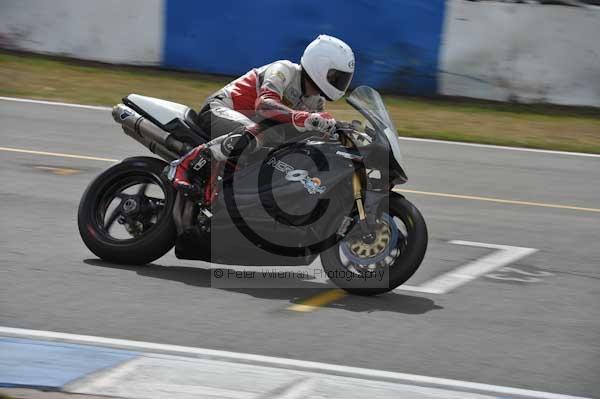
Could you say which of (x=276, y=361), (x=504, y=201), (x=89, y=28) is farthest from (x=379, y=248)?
(x=89, y=28)

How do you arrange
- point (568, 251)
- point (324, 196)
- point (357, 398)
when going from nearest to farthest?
1. point (357, 398)
2. point (324, 196)
3. point (568, 251)

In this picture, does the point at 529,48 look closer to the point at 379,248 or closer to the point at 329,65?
the point at 329,65

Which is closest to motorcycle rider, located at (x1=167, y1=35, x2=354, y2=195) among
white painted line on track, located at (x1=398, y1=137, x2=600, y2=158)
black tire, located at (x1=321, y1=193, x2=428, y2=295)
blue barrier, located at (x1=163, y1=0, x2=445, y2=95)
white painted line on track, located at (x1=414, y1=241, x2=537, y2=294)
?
black tire, located at (x1=321, y1=193, x2=428, y2=295)

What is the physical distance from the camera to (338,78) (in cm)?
709

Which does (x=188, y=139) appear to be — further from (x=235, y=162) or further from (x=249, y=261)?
(x=249, y=261)

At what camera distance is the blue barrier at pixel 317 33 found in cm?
1692

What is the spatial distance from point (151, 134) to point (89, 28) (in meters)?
10.8

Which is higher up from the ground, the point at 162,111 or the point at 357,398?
the point at 162,111

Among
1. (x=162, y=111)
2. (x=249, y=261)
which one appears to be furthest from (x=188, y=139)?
(x=249, y=261)

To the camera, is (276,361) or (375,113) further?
(375,113)

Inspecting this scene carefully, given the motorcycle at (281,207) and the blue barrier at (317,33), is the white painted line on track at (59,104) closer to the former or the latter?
the blue barrier at (317,33)

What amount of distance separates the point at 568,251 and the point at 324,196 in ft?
9.50

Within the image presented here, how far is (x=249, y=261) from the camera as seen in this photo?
24.3ft

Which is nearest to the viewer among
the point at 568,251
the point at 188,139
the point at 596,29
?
the point at 188,139
